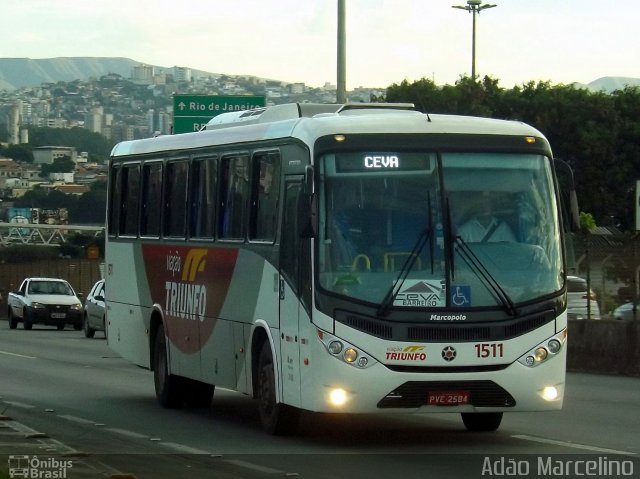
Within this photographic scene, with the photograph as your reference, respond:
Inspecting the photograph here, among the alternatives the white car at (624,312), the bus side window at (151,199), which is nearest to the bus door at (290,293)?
the bus side window at (151,199)

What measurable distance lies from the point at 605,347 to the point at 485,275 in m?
11.4

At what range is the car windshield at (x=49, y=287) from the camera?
156 ft

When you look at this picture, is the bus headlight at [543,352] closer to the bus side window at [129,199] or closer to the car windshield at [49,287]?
the bus side window at [129,199]

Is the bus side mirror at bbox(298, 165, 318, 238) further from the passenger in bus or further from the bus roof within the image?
the passenger in bus

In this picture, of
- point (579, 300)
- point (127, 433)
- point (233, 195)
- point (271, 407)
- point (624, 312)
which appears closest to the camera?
point (271, 407)

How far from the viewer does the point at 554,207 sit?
45.0 ft

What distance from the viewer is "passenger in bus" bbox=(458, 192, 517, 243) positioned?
13.2 meters

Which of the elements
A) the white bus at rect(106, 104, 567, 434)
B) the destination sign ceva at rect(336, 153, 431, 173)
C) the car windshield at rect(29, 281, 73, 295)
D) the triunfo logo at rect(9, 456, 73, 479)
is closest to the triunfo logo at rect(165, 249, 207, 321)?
the white bus at rect(106, 104, 567, 434)

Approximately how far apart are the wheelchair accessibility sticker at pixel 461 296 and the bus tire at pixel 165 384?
18.1ft

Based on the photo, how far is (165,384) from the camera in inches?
701

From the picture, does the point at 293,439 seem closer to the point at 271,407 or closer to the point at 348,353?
the point at 271,407

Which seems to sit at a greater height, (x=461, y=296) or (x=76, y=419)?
(x=461, y=296)

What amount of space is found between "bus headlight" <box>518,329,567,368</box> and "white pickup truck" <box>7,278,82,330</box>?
113 ft

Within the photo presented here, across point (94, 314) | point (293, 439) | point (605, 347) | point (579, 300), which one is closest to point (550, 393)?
point (293, 439)
